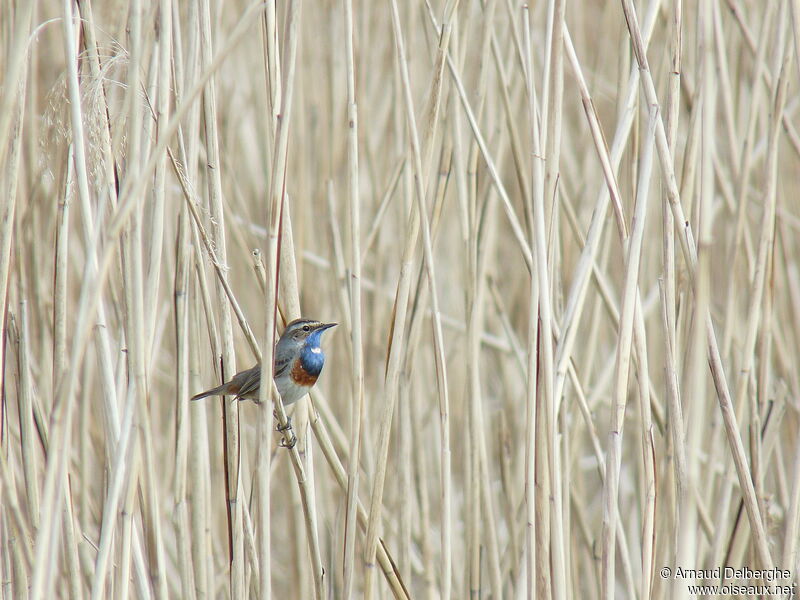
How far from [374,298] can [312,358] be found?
0.60 metres

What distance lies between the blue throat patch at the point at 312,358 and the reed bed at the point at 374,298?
0.31 ft

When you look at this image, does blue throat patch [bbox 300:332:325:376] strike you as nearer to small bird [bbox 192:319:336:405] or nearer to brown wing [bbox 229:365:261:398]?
small bird [bbox 192:319:336:405]

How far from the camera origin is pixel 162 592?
1.76 metres

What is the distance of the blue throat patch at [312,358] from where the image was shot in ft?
8.07

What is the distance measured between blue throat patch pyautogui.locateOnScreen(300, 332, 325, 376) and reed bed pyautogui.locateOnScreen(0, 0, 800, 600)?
3.8 inches

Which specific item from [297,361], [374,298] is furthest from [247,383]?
[374,298]

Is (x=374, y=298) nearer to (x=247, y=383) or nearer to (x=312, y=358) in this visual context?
(x=312, y=358)

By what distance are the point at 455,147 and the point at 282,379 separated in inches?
36.1

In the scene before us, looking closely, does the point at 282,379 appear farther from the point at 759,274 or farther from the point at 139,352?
the point at 759,274

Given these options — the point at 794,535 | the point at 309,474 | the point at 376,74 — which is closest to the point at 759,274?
the point at 794,535

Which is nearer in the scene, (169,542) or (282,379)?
(282,379)

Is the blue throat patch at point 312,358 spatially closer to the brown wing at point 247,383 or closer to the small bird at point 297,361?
the small bird at point 297,361

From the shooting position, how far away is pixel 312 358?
251 cm

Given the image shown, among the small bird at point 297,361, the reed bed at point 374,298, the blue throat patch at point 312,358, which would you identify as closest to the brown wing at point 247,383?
the small bird at point 297,361
